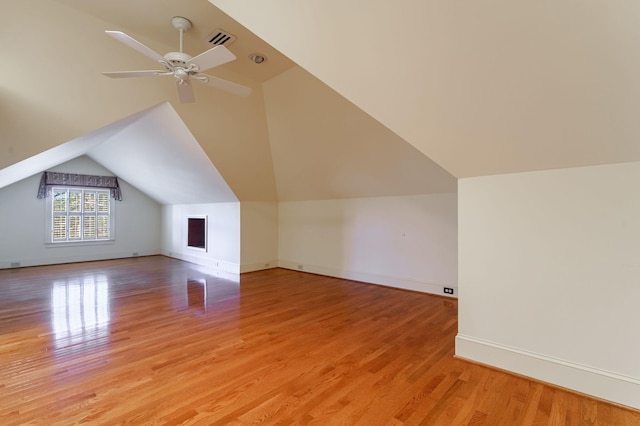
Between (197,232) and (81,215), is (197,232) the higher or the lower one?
the lower one

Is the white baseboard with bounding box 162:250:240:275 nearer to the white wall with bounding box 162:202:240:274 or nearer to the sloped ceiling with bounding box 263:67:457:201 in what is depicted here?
the white wall with bounding box 162:202:240:274

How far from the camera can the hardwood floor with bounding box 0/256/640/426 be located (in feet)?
5.79

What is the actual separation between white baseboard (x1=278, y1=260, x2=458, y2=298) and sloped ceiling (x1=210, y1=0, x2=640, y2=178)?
2498 millimetres

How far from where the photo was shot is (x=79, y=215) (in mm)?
7547

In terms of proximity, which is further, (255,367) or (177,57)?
(177,57)

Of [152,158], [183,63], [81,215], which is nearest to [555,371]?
[183,63]

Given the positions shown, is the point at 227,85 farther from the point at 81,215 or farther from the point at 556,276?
the point at 81,215

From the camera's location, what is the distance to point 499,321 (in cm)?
230

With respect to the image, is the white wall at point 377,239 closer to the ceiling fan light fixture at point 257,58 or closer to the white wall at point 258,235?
the white wall at point 258,235

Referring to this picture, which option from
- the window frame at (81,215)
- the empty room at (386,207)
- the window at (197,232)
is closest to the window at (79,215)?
the window frame at (81,215)

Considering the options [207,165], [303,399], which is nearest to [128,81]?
[207,165]

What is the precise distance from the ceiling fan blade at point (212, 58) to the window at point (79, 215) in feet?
23.4

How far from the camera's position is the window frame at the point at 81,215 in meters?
7.11

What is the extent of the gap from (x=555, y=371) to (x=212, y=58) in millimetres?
3449
